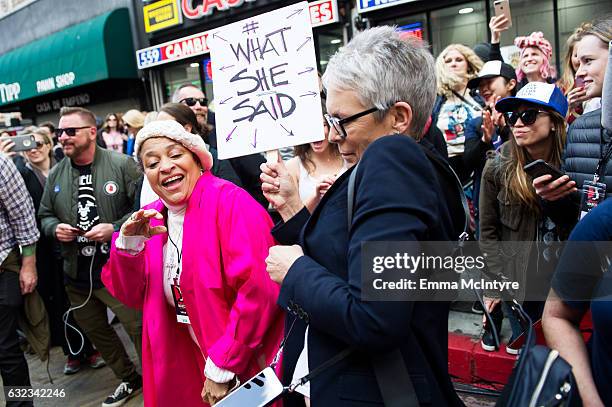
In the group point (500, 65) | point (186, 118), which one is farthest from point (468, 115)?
point (186, 118)

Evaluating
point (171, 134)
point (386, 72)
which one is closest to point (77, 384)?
point (171, 134)

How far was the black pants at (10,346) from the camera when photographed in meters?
3.45

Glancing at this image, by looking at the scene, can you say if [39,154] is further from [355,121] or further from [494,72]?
[355,121]

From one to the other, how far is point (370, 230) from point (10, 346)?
10.6ft

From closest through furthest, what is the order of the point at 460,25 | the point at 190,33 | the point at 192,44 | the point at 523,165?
the point at 523,165, the point at 460,25, the point at 192,44, the point at 190,33

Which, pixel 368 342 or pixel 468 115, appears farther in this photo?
pixel 468 115

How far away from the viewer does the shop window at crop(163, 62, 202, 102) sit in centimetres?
1261

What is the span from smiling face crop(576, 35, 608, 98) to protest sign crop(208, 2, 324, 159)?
4.76 ft

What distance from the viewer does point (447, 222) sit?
143 centimetres

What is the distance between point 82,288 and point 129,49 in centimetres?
1086

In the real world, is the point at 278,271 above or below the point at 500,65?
below

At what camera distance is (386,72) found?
1.44 m

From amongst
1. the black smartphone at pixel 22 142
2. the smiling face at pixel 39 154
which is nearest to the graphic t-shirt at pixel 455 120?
the black smartphone at pixel 22 142

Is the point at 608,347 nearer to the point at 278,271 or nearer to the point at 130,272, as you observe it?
the point at 278,271
